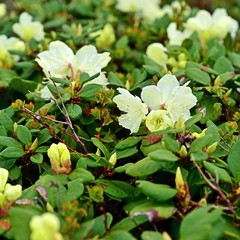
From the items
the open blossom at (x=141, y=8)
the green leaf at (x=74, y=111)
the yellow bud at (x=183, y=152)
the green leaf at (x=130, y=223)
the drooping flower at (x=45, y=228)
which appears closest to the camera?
the drooping flower at (x=45, y=228)

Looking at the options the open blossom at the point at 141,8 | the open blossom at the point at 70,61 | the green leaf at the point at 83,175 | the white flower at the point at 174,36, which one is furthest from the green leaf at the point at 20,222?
the open blossom at the point at 141,8

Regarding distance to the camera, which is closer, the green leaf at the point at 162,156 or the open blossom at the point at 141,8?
the green leaf at the point at 162,156

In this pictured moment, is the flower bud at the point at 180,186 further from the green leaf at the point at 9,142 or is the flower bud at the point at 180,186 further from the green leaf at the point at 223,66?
the green leaf at the point at 223,66

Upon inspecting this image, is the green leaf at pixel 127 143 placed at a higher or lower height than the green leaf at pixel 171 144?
lower

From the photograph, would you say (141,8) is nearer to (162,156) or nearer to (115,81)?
(115,81)

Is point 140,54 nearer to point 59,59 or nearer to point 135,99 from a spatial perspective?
point 59,59

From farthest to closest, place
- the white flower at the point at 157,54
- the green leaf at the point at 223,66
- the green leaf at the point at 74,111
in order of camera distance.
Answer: the white flower at the point at 157,54 < the green leaf at the point at 223,66 < the green leaf at the point at 74,111

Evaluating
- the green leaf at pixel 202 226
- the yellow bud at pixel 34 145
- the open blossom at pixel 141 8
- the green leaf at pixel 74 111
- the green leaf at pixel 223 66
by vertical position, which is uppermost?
the green leaf at pixel 202 226

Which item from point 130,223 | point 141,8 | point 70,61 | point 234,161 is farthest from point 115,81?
point 141,8
